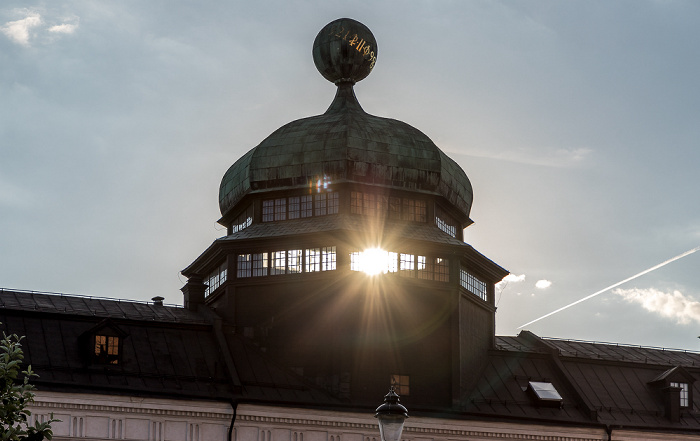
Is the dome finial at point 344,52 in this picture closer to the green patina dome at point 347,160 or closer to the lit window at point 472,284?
the green patina dome at point 347,160

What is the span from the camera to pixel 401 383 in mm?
65375

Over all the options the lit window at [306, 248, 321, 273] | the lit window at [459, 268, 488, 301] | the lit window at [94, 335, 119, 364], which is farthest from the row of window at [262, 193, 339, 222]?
the lit window at [94, 335, 119, 364]

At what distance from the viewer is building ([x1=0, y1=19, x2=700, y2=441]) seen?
59906 millimetres

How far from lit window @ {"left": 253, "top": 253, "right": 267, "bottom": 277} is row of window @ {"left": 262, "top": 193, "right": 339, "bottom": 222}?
2687mm

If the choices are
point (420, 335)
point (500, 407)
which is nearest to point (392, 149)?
point (420, 335)

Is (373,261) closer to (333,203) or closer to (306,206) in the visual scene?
(333,203)

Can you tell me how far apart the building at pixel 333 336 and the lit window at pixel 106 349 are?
0.20 ft

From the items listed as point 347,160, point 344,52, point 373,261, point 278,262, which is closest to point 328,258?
point 373,261

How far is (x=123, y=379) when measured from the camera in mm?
59375

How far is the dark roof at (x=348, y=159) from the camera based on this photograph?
6862cm

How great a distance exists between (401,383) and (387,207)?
29.4 feet

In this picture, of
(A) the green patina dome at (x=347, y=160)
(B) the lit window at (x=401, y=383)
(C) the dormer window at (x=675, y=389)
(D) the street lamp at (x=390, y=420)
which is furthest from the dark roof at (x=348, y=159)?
(D) the street lamp at (x=390, y=420)

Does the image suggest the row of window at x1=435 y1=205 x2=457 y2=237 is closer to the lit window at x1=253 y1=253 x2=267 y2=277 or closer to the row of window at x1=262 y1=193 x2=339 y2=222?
the row of window at x1=262 y1=193 x2=339 y2=222

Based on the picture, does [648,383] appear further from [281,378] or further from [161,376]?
[161,376]
